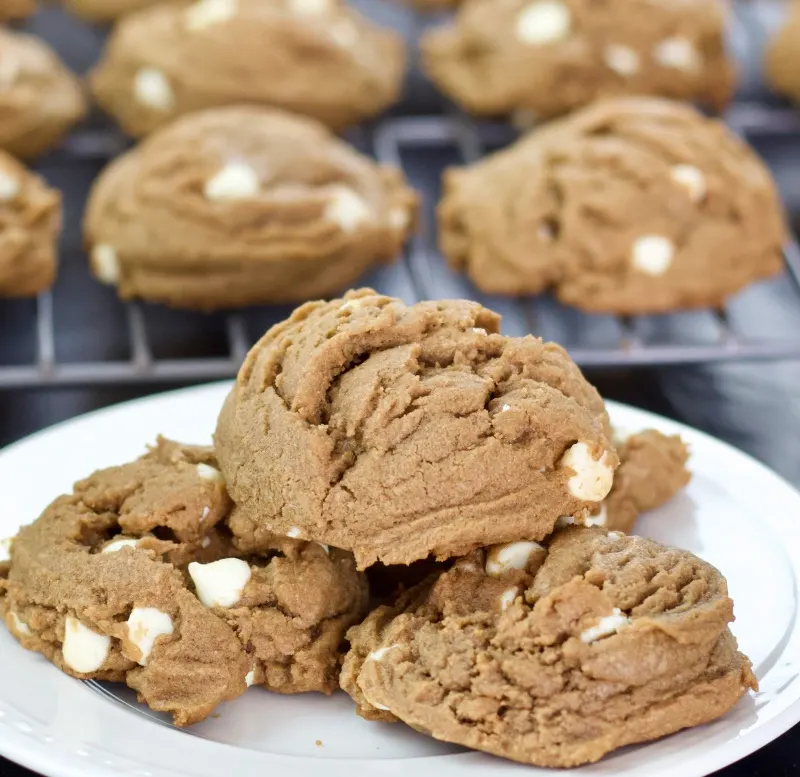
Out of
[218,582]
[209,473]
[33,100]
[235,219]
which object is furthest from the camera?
[33,100]

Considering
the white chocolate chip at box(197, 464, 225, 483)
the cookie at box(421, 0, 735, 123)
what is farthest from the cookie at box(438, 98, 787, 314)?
the white chocolate chip at box(197, 464, 225, 483)

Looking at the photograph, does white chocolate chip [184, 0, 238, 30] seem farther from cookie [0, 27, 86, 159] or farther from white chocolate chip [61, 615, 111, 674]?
white chocolate chip [61, 615, 111, 674]

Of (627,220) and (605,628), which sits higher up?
(605,628)

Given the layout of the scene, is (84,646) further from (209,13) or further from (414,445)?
(209,13)

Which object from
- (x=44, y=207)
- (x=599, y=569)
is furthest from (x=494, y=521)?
(x=44, y=207)

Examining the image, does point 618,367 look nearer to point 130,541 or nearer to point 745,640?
point 745,640

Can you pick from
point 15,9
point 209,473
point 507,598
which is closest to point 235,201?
point 209,473

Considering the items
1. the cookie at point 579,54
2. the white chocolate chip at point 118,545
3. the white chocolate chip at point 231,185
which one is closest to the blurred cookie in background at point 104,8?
the cookie at point 579,54
